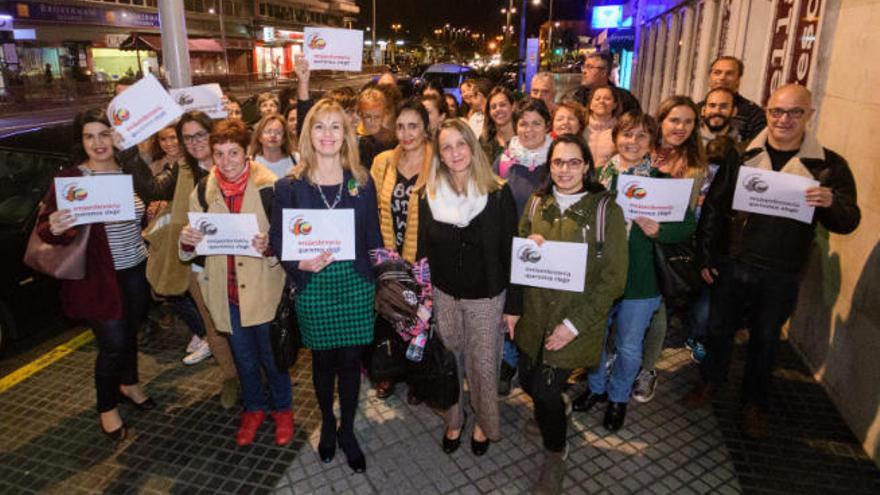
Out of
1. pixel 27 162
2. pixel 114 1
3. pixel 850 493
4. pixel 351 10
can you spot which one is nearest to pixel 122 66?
pixel 114 1

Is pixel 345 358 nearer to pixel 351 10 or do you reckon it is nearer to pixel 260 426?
pixel 260 426

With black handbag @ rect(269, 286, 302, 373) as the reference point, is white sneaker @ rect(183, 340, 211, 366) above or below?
below

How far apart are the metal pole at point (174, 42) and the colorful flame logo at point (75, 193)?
268cm

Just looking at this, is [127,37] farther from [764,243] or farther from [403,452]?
[764,243]

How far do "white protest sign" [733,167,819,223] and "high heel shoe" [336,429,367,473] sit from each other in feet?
9.80

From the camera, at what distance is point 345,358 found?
11.7 feet

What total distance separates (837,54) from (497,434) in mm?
4257

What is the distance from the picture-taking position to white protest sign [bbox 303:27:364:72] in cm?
568

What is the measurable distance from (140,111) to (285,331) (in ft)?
5.95

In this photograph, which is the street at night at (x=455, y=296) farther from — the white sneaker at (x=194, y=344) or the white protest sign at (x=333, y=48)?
the white protest sign at (x=333, y=48)

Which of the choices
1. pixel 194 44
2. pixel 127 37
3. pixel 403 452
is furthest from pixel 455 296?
pixel 194 44

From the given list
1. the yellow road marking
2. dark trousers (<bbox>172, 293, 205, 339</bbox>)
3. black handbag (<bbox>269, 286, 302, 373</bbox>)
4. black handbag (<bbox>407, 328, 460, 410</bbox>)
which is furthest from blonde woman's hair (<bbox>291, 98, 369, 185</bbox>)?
the yellow road marking

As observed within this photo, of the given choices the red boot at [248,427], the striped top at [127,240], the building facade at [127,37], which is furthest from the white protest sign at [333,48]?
the building facade at [127,37]

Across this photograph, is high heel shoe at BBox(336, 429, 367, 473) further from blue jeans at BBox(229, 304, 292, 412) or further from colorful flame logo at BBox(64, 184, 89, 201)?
colorful flame logo at BBox(64, 184, 89, 201)
